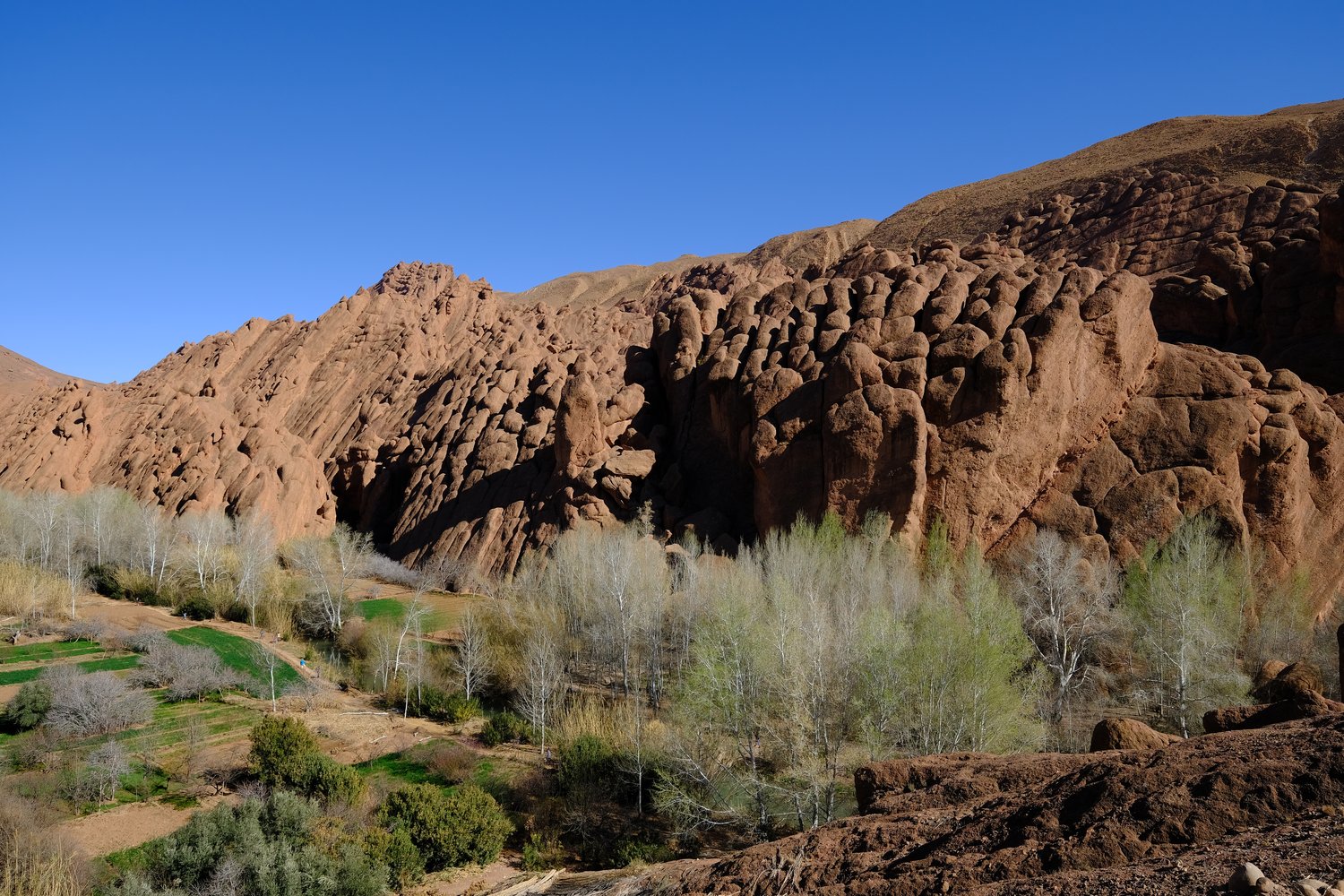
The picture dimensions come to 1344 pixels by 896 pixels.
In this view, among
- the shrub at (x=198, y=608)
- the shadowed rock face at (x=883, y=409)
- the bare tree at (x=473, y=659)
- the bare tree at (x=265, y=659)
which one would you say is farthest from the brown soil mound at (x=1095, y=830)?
Answer: the shrub at (x=198, y=608)

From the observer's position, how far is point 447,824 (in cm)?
2373

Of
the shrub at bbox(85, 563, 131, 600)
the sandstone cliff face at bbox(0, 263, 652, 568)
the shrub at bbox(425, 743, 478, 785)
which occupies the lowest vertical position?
the shrub at bbox(425, 743, 478, 785)

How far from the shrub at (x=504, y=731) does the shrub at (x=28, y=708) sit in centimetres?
1647

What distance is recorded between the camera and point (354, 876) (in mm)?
20078

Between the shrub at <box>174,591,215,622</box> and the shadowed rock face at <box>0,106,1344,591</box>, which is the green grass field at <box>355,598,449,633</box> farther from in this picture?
the shrub at <box>174,591,215,622</box>

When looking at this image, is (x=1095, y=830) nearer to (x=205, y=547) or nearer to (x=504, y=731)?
(x=504, y=731)

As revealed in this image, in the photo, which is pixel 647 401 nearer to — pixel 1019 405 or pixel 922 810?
pixel 1019 405

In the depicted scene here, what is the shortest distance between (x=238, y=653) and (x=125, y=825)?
17401 mm

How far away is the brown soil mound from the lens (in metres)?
7.54

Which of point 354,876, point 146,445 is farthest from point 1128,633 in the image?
point 146,445

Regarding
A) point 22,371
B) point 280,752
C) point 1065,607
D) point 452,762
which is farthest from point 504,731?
point 22,371

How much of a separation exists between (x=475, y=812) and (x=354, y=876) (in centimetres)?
459

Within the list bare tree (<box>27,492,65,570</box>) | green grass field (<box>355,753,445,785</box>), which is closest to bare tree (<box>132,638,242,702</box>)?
green grass field (<box>355,753,445,785</box>)

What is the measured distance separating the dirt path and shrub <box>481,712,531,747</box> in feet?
30.8
